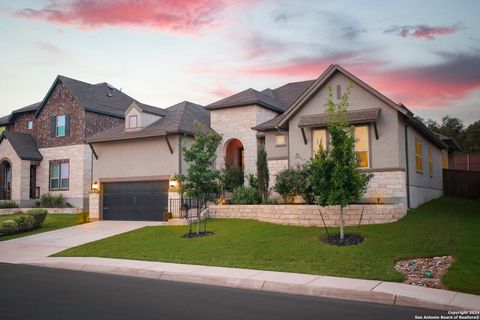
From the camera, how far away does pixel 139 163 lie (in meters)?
26.6

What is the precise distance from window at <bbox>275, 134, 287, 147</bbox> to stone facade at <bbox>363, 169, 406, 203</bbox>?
566cm

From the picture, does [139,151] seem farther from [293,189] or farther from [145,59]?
[293,189]

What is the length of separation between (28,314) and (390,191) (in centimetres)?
1521

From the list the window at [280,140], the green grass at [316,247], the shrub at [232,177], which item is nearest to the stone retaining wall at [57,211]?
the shrub at [232,177]

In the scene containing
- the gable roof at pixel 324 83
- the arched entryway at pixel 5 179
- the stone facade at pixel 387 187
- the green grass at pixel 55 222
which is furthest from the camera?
the arched entryway at pixel 5 179

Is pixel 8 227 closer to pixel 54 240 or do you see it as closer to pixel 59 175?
pixel 54 240

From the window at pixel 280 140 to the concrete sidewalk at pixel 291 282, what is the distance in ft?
38.1

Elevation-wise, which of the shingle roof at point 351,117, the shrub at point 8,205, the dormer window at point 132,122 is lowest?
the shrub at point 8,205

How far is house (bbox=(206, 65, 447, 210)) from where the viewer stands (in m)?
19.3

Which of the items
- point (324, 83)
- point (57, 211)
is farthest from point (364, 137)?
point (57, 211)

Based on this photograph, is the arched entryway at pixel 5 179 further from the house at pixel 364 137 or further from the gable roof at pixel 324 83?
the gable roof at pixel 324 83

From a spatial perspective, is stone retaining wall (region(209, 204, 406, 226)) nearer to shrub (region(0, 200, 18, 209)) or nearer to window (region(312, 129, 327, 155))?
window (region(312, 129, 327, 155))

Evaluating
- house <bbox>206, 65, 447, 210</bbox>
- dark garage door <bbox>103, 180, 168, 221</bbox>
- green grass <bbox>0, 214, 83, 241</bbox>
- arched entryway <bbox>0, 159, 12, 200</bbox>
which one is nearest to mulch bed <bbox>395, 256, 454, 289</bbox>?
house <bbox>206, 65, 447, 210</bbox>

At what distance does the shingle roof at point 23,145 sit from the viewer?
32338mm
